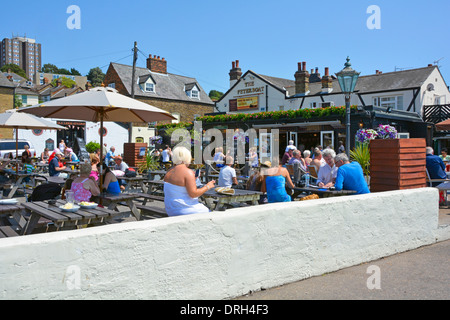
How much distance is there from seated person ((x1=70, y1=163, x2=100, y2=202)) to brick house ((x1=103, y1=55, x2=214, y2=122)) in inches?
1157

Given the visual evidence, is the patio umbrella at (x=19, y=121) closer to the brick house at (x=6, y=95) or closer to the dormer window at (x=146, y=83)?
the dormer window at (x=146, y=83)

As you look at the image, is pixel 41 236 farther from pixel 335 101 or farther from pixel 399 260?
pixel 335 101

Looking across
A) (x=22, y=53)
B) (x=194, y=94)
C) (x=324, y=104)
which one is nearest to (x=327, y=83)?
(x=324, y=104)

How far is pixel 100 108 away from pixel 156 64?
33.7m

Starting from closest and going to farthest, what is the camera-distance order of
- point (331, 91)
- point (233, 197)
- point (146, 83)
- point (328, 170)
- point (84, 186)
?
point (84, 186), point (233, 197), point (328, 170), point (331, 91), point (146, 83)

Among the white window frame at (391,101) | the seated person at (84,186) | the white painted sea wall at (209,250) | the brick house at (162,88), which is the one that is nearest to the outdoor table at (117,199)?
the seated person at (84,186)

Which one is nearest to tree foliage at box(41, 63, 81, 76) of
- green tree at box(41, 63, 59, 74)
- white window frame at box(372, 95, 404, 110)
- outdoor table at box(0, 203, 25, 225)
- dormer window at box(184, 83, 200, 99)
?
green tree at box(41, 63, 59, 74)

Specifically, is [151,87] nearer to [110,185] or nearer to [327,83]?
[327,83]

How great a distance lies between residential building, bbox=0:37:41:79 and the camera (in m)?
178

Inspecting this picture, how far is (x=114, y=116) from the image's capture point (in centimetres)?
665

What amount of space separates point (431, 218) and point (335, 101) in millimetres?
23265

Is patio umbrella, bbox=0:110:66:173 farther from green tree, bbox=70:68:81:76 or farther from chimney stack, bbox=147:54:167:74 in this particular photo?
green tree, bbox=70:68:81:76

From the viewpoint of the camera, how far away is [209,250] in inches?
130
